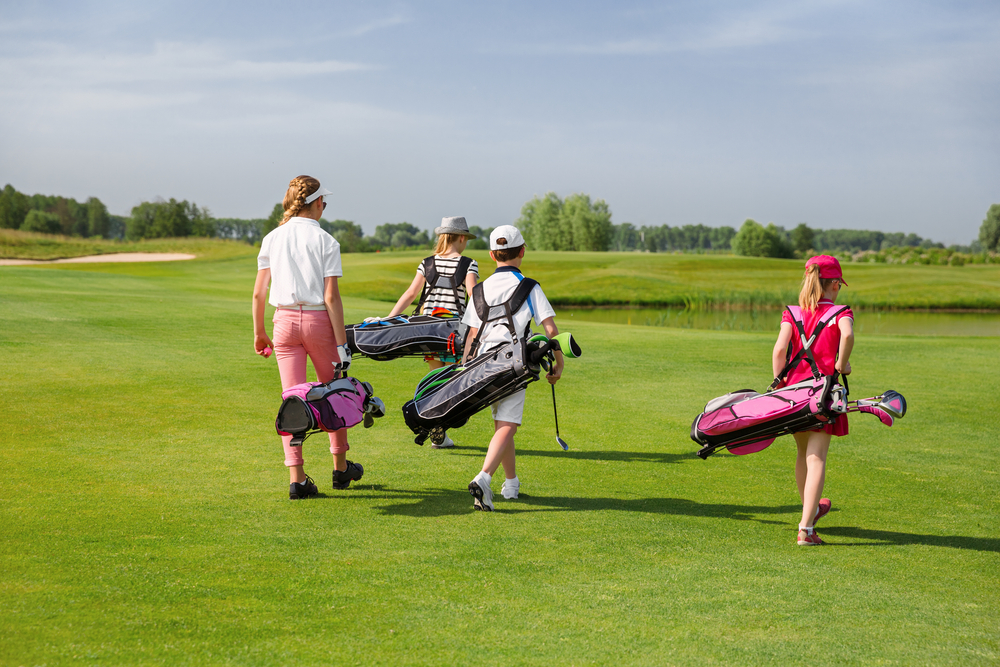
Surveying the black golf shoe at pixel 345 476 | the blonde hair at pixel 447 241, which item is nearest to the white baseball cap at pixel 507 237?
the blonde hair at pixel 447 241

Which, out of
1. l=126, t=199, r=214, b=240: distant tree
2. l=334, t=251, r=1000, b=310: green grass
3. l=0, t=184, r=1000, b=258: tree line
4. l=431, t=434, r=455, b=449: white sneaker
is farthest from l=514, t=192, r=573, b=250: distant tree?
l=431, t=434, r=455, b=449: white sneaker

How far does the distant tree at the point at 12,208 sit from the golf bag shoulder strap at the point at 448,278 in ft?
387

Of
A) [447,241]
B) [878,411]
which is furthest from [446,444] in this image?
[878,411]

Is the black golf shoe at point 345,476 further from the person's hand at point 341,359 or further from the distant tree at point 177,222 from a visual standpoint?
the distant tree at point 177,222

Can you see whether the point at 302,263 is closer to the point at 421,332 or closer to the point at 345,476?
the point at 345,476

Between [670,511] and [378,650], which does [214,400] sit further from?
[378,650]

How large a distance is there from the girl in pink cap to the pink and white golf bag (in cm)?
6

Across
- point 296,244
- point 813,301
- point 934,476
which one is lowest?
point 934,476

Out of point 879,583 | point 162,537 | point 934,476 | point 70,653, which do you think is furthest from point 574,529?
point 934,476

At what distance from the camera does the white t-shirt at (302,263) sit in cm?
595

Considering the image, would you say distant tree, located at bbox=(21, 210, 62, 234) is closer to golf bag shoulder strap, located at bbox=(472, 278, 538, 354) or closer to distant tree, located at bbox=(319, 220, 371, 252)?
distant tree, located at bbox=(319, 220, 371, 252)

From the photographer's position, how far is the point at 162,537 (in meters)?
5.01

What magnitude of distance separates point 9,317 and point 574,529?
14.1 m

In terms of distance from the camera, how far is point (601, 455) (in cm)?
802
